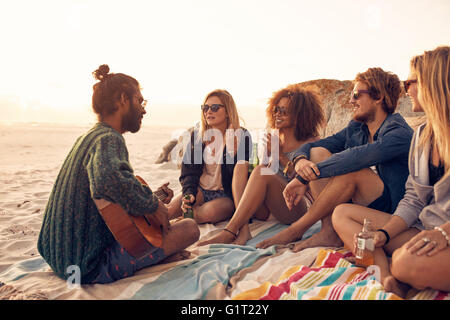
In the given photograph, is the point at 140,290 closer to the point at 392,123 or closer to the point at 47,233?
the point at 47,233

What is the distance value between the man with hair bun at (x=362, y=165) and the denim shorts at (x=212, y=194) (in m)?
1.14

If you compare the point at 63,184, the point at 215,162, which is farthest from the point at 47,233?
the point at 215,162

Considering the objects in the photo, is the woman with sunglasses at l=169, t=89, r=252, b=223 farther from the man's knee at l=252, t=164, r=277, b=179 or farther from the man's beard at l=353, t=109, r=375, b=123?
the man's beard at l=353, t=109, r=375, b=123

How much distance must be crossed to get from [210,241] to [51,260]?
4.61ft

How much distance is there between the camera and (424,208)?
235 cm

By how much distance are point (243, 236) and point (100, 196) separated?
5.45 ft

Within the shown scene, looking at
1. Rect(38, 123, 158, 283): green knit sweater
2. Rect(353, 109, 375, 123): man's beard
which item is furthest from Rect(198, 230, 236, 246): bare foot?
Rect(353, 109, 375, 123): man's beard

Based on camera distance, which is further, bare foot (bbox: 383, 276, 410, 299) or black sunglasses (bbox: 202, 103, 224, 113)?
black sunglasses (bbox: 202, 103, 224, 113)

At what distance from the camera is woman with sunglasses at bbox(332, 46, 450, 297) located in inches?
81.0

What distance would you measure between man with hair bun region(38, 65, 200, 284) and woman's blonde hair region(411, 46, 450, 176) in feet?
6.66

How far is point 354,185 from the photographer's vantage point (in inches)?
120
